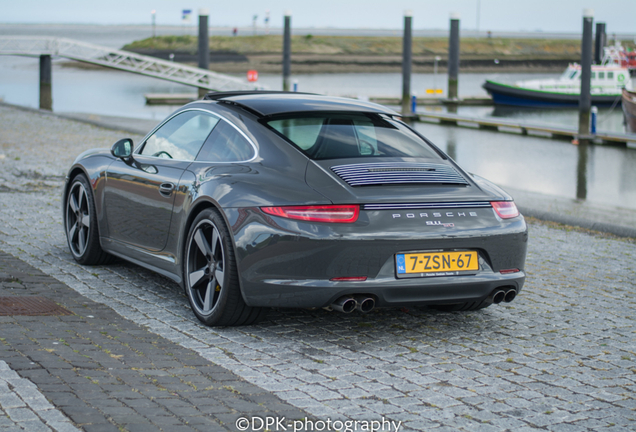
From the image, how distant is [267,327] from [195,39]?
4591 inches

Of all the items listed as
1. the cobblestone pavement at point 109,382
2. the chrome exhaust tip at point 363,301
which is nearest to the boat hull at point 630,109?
the chrome exhaust tip at point 363,301

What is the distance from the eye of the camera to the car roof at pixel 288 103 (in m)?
5.54

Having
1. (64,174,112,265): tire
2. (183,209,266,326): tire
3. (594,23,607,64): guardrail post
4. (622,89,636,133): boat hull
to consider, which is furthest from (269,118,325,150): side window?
(594,23,607,64): guardrail post

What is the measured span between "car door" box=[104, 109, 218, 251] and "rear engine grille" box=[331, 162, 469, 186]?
1.26m

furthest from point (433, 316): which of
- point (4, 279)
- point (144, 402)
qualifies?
point (4, 279)

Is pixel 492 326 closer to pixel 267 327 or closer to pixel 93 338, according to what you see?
pixel 267 327

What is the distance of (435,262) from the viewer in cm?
484

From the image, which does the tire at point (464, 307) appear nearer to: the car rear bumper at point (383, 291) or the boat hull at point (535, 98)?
the car rear bumper at point (383, 291)

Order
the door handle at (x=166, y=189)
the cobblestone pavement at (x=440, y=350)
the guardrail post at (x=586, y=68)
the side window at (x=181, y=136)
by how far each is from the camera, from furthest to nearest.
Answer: the guardrail post at (x=586, y=68)
the side window at (x=181, y=136)
the door handle at (x=166, y=189)
the cobblestone pavement at (x=440, y=350)

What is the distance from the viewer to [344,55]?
109938 millimetres

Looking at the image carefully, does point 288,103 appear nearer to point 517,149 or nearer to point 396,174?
point 396,174

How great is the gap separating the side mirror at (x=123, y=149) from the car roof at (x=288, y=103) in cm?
78

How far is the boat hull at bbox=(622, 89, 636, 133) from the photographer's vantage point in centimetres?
3889

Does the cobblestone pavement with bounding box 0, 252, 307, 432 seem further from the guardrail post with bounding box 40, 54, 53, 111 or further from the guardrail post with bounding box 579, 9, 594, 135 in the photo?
the guardrail post with bounding box 40, 54, 53, 111
